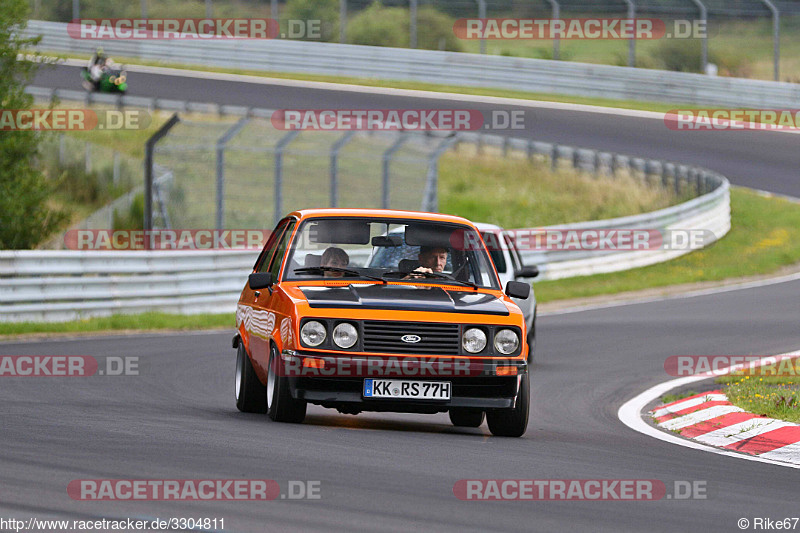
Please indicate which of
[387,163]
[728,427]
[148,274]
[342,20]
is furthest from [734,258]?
[342,20]

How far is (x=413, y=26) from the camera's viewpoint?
43312 mm

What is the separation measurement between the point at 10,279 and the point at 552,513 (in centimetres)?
1224

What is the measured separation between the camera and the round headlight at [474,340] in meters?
9.21

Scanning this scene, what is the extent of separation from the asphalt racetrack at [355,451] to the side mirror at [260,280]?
37.6 inches

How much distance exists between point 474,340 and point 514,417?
0.67 meters

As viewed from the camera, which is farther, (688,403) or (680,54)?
(680,54)

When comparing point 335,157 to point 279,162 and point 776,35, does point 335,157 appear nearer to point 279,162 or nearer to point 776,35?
point 279,162

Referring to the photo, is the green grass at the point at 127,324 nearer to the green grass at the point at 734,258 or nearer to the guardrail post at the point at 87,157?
the green grass at the point at 734,258

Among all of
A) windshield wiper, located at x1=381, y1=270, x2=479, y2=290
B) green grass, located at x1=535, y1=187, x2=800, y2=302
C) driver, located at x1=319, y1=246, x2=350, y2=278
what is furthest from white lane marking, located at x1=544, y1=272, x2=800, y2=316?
driver, located at x1=319, y1=246, x2=350, y2=278

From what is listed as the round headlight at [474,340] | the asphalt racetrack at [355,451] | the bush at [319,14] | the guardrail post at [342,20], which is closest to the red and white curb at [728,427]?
the asphalt racetrack at [355,451]

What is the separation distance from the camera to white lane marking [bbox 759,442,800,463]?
29.1 ft

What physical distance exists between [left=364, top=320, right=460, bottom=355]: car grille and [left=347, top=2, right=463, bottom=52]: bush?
119ft

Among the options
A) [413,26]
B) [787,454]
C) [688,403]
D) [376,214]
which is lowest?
[688,403]

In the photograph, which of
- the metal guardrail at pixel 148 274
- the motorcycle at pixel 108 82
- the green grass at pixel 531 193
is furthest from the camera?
the motorcycle at pixel 108 82
